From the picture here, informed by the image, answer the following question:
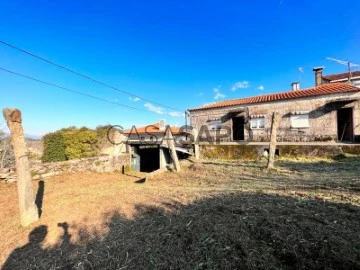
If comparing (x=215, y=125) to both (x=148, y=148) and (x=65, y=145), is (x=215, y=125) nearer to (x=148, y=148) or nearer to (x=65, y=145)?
(x=148, y=148)

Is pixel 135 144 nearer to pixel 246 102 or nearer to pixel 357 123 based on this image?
pixel 246 102

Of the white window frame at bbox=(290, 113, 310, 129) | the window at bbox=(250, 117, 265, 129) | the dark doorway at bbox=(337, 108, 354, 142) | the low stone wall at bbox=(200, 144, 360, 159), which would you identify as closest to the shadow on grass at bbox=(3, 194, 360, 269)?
the low stone wall at bbox=(200, 144, 360, 159)

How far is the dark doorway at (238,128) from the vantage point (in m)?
Answer: 17.7

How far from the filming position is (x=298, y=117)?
14.5m

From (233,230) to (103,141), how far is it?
14.4 meters

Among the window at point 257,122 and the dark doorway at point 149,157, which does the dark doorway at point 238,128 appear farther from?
the dark doorway at point 149,157

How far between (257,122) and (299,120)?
2872 millimetres

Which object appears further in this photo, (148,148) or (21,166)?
(148,148)

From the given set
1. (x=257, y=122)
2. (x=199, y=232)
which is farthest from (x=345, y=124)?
(x=199, y=232)

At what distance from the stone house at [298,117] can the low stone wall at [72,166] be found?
6977 mm

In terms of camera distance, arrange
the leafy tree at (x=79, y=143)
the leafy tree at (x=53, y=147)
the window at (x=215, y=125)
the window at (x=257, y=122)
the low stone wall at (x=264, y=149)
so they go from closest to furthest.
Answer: the low stone wall at (x=264, y=149)
the leafy tree at (x=53, y=147)
the leafy tree at (x=79, y=143)
the window at (x=257, y=122)
the window at (x=215, y=125)

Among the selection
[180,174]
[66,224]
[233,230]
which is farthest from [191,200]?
[180,174]

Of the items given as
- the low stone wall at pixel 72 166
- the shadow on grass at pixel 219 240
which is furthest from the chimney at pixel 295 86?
the shadow on grass at pixel 219 240

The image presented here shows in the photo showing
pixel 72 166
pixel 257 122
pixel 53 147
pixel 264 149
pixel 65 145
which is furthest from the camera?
pixel 257 122
